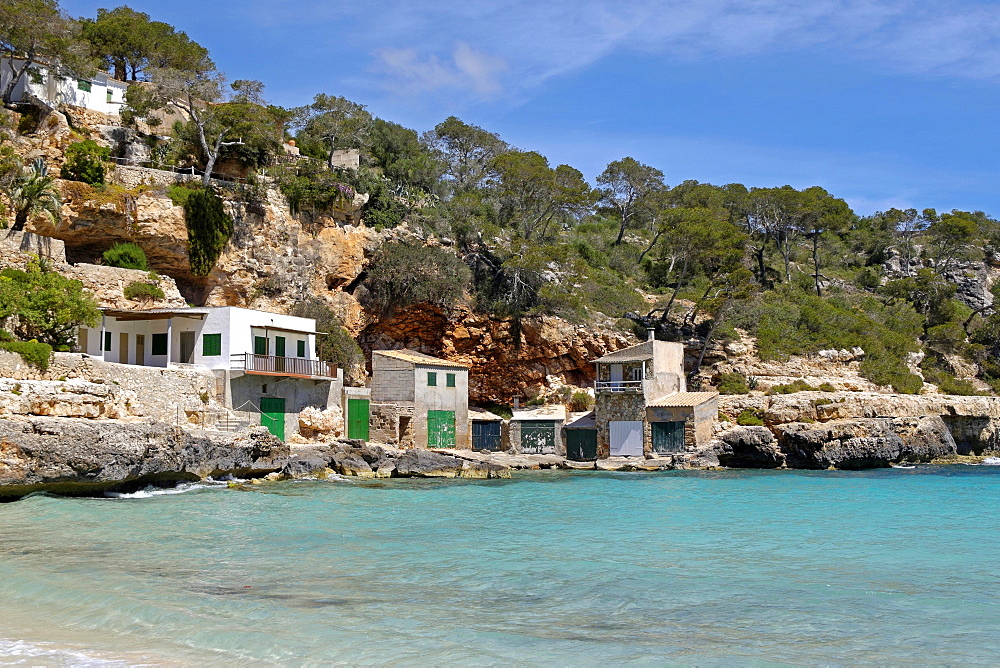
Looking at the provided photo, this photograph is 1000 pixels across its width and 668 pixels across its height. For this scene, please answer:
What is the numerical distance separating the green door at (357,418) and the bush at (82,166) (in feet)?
44.5

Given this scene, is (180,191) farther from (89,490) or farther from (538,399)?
(538,399)

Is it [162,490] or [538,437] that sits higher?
[538,437]

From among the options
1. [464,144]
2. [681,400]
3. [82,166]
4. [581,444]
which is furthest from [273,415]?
[464,144]

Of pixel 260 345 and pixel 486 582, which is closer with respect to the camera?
pixel 486 582

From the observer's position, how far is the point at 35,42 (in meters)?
35.6

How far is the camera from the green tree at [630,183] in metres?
65.1

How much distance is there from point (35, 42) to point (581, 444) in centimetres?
2961

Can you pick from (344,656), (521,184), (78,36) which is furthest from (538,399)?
(344,656)

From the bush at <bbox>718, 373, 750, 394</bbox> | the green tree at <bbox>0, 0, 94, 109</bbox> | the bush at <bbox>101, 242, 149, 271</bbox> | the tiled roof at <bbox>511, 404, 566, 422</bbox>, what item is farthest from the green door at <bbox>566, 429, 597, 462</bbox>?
the green tree at <bbox>0, 0, 94, 109</bbox>

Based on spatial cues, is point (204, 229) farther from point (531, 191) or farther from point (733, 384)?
point (733, 384)

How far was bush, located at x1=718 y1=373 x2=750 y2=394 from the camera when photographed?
42.9 metres

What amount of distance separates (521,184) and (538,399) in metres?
14.3

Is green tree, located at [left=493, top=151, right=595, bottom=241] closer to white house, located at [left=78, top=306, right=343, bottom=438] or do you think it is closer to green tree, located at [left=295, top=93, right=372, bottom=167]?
green tree, located at [left=295, top=93, right=372, bottom=167]

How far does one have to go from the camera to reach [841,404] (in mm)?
39906
